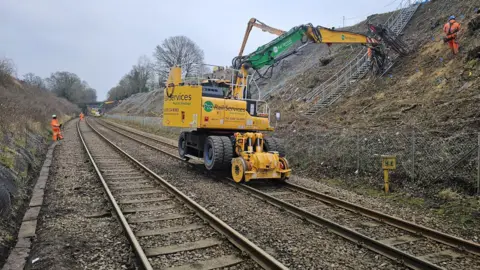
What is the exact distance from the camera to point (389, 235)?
5.42m

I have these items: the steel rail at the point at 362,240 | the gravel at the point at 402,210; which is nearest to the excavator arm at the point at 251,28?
the gravel at the point at 402,210

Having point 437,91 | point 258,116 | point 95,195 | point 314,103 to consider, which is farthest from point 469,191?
point 314,103

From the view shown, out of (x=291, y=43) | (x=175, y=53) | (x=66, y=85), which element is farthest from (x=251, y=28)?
(x=66, y=85)

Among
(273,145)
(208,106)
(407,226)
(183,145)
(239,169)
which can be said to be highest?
(208,106)

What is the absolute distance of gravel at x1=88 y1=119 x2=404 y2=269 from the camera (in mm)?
4406

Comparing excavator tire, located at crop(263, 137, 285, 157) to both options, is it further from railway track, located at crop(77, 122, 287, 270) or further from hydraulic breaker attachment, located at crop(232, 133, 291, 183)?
railway track, located at crop(77, 122, 287, 270)

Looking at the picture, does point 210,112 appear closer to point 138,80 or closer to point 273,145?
point 273,145

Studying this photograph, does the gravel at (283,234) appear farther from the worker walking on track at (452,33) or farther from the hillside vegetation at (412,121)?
the worker walking on track at (452,33)

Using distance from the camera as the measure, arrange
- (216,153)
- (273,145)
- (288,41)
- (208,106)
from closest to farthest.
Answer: (216,153)
(208,106)
(273,145)
(288,41)

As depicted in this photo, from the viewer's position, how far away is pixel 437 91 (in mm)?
13281

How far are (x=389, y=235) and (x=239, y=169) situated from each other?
4.10 metres

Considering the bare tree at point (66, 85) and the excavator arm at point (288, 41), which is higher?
the bare tree at point (66, 85)

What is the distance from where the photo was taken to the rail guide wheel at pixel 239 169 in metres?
8.39

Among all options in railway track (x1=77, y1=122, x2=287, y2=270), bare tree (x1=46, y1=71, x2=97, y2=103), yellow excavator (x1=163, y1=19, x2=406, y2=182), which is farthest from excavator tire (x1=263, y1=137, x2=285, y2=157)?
bare tree (x1=46, y1=71, x2=97, y2=103)
